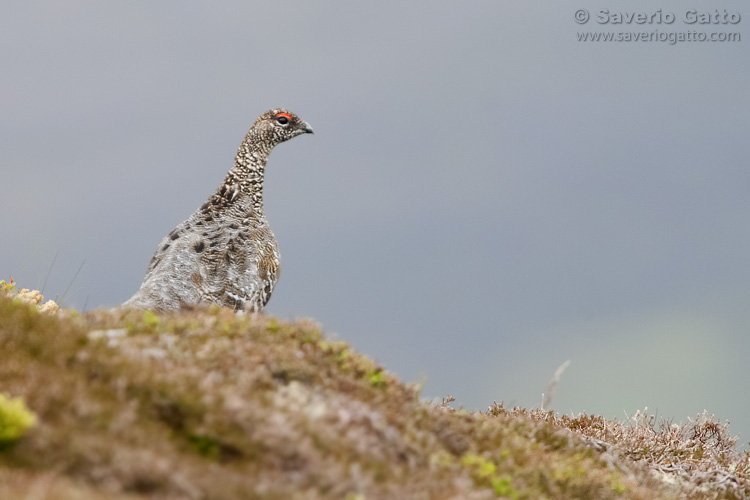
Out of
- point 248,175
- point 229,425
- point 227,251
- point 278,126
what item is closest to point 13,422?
point 229,425

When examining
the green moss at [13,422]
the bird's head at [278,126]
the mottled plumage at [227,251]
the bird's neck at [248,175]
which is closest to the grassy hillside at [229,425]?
the green moss at [13,422]

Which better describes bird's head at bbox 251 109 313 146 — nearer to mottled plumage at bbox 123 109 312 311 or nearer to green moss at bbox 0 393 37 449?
mottled plumage at bbox 123 109 312 311

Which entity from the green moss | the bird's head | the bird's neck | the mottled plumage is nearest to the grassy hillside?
the green moss

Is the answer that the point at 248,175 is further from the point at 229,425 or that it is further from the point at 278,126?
the point at 229,425

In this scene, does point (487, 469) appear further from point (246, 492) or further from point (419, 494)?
point (246, 492)

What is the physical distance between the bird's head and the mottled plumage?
0.02 metres

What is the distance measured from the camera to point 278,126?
14773mm

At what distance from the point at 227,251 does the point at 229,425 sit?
782 centimetres

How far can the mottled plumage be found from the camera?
11367 mm

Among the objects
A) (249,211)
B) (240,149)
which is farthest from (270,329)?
(240,149)

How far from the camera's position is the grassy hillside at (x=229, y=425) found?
162 inches

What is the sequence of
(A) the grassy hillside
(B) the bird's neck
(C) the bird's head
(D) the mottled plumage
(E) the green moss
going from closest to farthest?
(A) the grassy hillside < (E) the green moss < (D) the mottled plumage < (B) the bird's neck < (C) the bird's head

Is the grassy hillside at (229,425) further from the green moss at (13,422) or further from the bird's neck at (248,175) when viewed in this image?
the bird's neck at (248,175)

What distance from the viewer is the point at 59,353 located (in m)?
5.17
